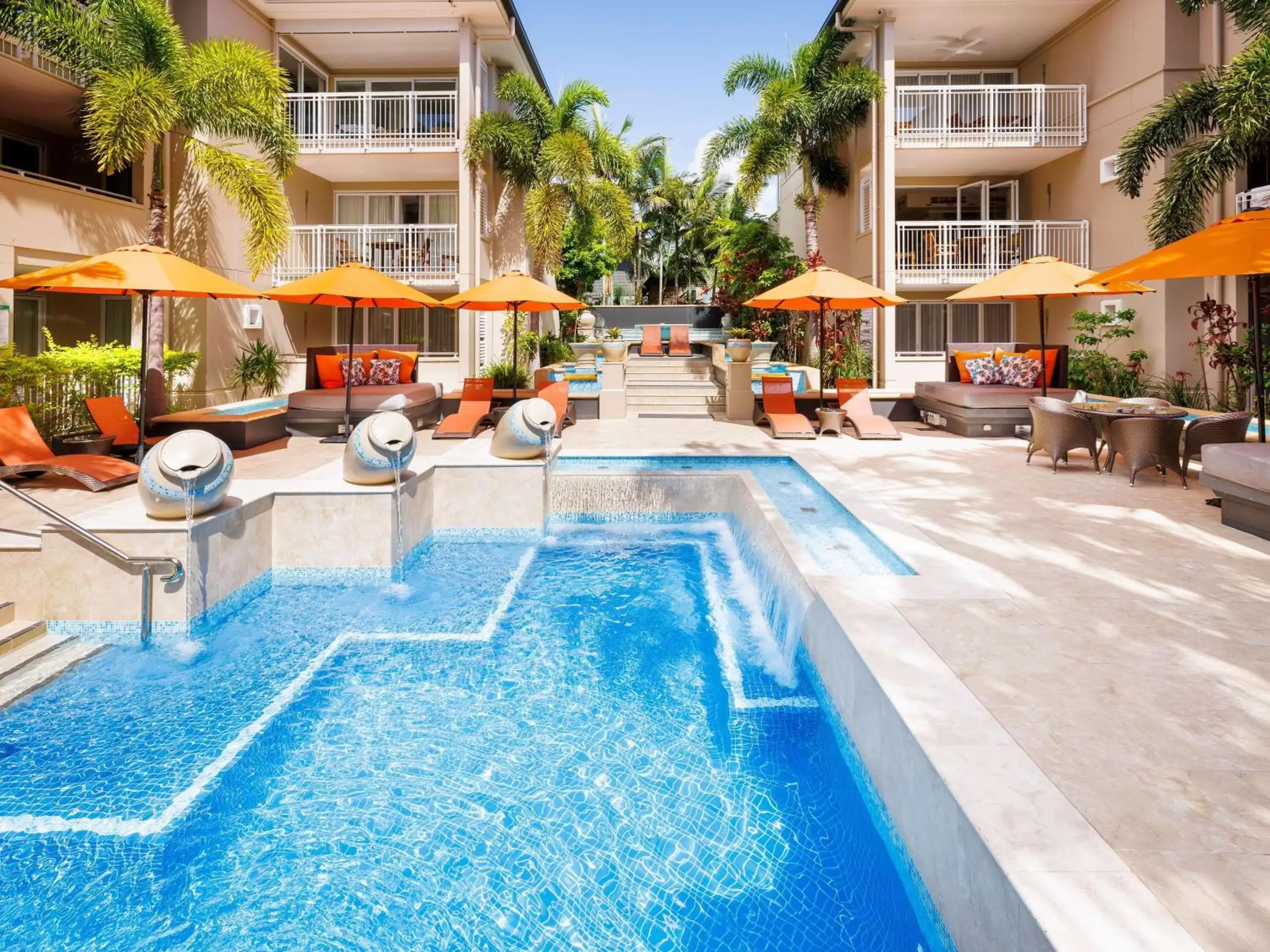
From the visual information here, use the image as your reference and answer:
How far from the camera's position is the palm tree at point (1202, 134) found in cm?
1083

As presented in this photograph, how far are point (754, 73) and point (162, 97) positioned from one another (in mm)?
13167

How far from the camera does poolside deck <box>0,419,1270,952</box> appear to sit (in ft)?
7.47

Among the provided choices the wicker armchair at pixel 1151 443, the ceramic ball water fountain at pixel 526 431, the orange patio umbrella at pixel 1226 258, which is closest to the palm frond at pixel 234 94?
the ceramic ball water fountain at pixel 526 431

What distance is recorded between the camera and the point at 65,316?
1540 centimetres

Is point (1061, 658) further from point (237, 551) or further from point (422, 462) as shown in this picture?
point (422, 462)

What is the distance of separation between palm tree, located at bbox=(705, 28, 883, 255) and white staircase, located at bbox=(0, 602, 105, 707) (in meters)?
17.5

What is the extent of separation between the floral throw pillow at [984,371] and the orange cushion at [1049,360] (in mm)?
510

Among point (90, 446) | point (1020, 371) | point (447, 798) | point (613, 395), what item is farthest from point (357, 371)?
point (447, 798)

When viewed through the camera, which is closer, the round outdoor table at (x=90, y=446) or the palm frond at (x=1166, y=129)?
the round outdoor table at (x=90, y=446)

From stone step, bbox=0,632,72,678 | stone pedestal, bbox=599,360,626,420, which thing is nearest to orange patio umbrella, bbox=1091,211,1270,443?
stone step, bbox=0,632,72,678

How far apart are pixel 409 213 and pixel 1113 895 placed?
21.1 meters

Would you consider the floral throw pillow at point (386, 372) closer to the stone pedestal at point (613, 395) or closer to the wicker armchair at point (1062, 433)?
the stone pedestal at point (613, 395)

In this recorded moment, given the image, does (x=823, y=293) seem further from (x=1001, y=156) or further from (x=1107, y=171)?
(x=1001, y=156)

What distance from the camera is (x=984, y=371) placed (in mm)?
13469
